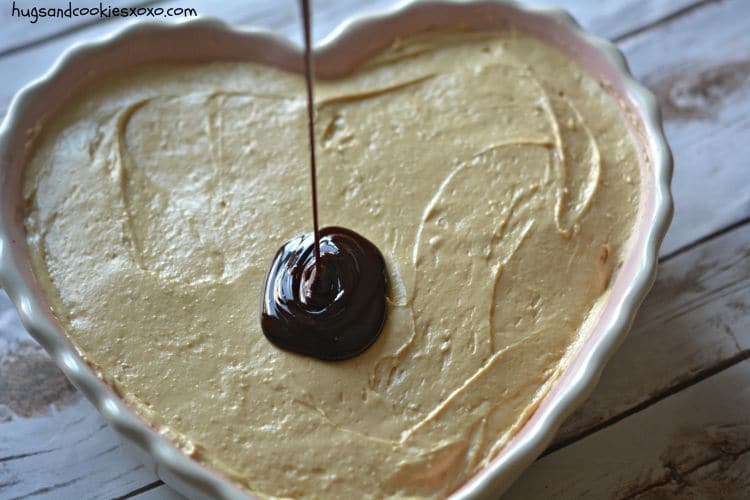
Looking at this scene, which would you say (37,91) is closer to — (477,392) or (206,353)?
(206,353)

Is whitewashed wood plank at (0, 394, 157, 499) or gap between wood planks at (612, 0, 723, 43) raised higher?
gap between wood planks at (612, 0, 723, 43)

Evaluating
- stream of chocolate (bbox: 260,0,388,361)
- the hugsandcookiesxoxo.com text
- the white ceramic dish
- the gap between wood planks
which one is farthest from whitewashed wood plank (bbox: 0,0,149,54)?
the gap between wood planks

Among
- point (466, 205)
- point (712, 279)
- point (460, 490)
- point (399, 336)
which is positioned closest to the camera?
point (460, 490)

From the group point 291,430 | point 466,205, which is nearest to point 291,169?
point 466,205

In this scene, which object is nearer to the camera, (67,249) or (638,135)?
(67,249)

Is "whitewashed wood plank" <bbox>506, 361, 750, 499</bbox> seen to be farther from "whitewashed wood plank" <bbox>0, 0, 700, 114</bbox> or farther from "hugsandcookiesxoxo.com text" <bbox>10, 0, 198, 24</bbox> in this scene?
"hugsandcookiesxoxo.com text" <bbox>10, 0, 198, 24</bbox>

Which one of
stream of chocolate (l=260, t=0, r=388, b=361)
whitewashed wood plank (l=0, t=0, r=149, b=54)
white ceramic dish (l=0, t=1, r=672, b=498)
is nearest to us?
white ceramic dish (l=0, t=1, r=672, b=498)
